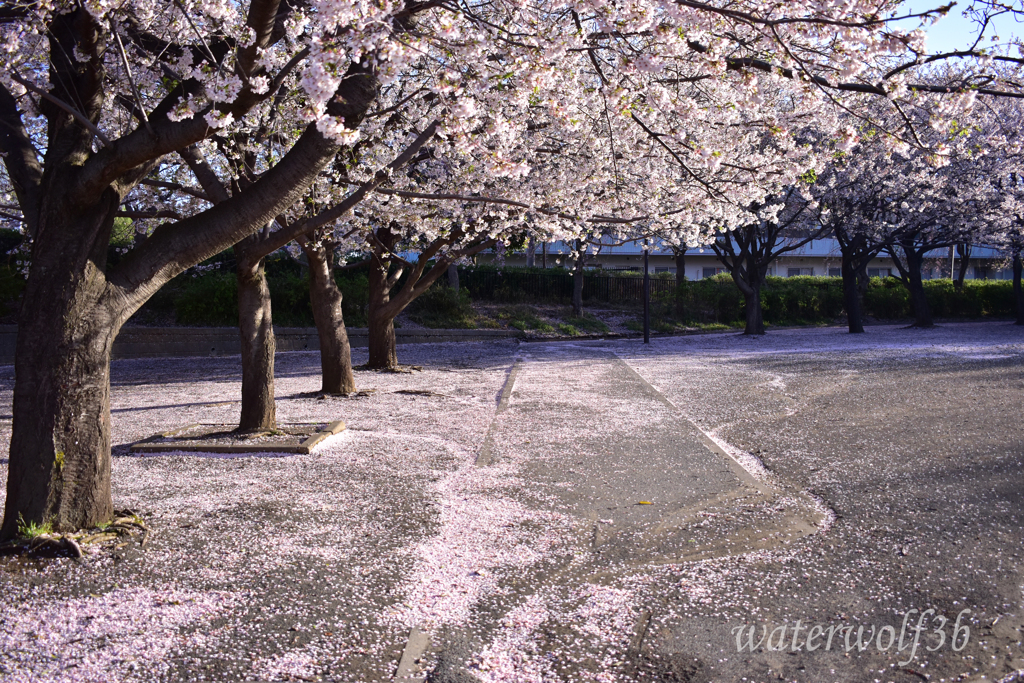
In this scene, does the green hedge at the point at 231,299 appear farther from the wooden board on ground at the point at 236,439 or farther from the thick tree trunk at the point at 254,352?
the thick tree trunk at the point at 254,352

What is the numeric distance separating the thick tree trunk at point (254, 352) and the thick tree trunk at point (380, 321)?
20.0 ft

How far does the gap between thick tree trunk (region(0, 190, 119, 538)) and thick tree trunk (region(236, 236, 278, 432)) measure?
3385mm

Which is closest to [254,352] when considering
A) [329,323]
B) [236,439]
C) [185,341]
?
[236,439]

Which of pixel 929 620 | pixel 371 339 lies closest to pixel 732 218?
pixel 371 339

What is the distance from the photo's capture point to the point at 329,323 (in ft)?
37.2

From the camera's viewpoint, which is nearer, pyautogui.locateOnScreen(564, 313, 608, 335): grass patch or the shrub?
the shrub

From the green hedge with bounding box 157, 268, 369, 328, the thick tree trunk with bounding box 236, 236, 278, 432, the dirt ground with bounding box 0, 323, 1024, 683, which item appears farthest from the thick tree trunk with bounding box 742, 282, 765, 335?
the thick tree trunk with bounding box 236, 236, 278, 432

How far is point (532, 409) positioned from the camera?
10.3 m

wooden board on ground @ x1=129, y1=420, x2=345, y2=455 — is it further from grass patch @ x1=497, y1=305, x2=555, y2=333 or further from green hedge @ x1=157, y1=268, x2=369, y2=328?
grass patch @ x1=497, y1=305, x2=555, y2=333

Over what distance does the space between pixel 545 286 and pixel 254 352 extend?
25.0 metres

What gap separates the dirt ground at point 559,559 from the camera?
306 centimetres

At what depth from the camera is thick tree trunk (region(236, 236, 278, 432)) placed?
7938mm

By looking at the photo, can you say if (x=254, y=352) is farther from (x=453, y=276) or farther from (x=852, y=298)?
(x=852, y=298)

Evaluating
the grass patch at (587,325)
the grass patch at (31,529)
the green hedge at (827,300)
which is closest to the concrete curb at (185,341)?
the grass patch at (587,325)
